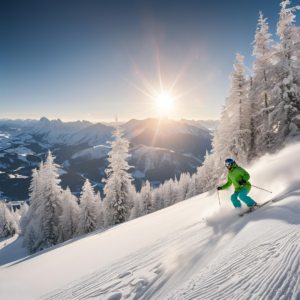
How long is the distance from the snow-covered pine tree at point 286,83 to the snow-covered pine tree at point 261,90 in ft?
2.89

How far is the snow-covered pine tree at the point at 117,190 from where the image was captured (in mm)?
22156

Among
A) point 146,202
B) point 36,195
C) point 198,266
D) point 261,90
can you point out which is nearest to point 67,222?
point 36,195

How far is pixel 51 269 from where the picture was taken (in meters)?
5.29

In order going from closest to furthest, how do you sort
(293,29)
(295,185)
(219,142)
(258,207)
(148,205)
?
(258,207)
(295,185)
(293,29)
(219,142)
(148,205)

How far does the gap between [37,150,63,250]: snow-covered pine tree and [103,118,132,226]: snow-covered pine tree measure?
10807mm

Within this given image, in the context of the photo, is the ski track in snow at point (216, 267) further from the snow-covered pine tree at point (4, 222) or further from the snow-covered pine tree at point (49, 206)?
the snow-covered pine tree at point (4, 222)

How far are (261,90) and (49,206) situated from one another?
3428 centimetres

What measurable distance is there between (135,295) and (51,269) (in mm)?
4219

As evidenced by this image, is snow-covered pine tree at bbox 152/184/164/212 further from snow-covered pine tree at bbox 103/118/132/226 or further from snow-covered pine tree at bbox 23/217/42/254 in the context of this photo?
snow-covered pine tree at bbox 23/217/42/254

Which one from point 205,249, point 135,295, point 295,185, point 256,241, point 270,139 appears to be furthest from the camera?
point 270,139

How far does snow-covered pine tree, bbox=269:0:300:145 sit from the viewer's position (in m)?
13.9

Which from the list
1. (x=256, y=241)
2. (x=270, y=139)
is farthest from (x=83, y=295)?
(x=270, y=139)

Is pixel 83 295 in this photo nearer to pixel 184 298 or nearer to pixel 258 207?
pixel 184 298

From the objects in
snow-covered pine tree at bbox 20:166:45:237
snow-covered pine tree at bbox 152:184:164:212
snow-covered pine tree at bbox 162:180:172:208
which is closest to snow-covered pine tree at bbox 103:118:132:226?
snow-covered pine tree at bbox 20:166:45:237
